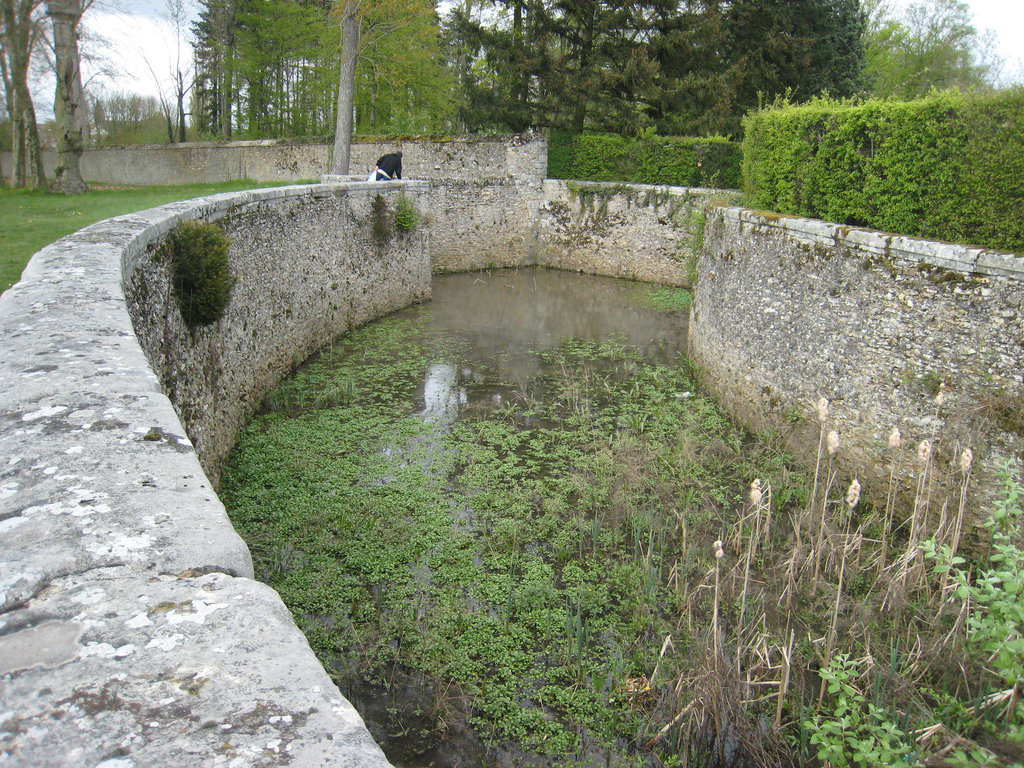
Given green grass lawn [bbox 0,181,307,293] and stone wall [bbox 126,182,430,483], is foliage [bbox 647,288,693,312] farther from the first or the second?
green grass lawn [bbox 0,181,307,293]

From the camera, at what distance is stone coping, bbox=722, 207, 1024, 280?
234 inches

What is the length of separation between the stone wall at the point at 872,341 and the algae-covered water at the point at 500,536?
0.77m

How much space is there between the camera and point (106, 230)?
6523mm

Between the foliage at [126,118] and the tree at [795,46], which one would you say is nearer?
the tree at [795,46]

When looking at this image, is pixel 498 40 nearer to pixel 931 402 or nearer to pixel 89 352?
pixel 931 402

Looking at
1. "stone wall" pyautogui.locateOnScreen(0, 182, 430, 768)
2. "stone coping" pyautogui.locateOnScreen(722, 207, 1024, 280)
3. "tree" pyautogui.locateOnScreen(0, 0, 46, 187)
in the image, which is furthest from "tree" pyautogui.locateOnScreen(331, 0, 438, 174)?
"stone wall" pyautogui.locateOnScreen(0, 182, 430, 768)

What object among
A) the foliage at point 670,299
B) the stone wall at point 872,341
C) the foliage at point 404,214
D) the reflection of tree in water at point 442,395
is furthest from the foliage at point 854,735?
the foliage at point 404,214

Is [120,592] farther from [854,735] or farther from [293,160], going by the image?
[293,160]

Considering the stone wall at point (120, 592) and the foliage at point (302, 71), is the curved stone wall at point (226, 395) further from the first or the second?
the foliage at point (302, 71)

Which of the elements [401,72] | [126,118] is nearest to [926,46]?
[401,72]

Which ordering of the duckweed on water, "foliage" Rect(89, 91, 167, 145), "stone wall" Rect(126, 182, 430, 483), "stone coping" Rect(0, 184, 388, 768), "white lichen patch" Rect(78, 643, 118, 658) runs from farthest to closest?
"foliage" Rect(89, 91, 167, 145)
"stone wall" Rect(126, 182, 430, 483)
the duckweed on water
"white lichen patch" Rect(78, 643, 118, 658)
"stone coping" Rect(0, 184, 388, 768)

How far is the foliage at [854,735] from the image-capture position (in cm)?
317

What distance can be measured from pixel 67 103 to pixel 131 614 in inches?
802

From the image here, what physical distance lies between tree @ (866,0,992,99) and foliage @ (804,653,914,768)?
107 feet
